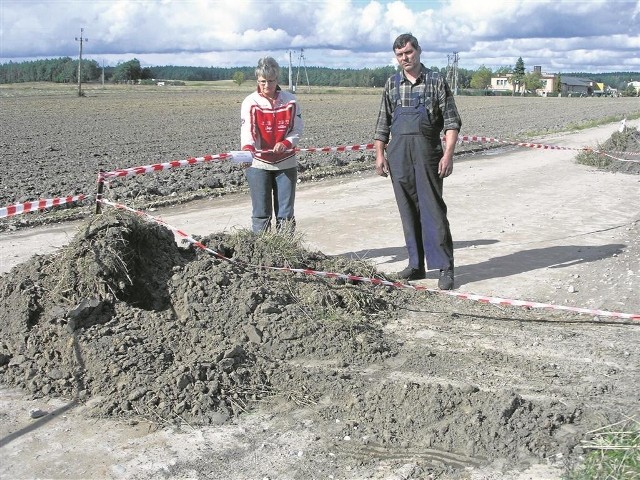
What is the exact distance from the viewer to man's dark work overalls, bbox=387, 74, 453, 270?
23.0 ft

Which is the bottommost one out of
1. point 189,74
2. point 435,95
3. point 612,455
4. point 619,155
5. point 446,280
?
point 612,455

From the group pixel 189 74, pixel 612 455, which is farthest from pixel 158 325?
pixel 189 74

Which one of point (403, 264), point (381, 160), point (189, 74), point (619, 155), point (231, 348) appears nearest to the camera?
point (231, 348)

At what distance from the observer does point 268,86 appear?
708 cm

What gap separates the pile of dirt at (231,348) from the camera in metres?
4.40

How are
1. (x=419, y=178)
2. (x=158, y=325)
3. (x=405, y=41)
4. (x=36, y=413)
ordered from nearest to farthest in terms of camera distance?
(x=36, y=413)
(x=158, y=325)
(x=405, y=41)
(x=419, y=178)

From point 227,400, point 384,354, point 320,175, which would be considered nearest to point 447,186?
point 320,175

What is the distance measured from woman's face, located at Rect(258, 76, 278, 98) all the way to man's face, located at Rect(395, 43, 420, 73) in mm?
1162

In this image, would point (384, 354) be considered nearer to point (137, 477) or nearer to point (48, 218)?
point (137, 477)

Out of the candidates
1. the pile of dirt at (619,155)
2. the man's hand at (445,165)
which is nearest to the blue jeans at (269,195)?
the man's hand at (445,165)

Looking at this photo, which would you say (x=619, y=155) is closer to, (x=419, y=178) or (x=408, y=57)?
(x=419, y=178)

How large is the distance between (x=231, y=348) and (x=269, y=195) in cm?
252

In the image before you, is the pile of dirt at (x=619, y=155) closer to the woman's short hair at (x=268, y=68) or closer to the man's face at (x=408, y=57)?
the man's face at (x=408, y=57)

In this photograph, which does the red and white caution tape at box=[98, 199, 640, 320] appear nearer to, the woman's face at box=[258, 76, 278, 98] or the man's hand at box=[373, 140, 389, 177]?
the man's hand at box=[373, 140, 389, 177]
